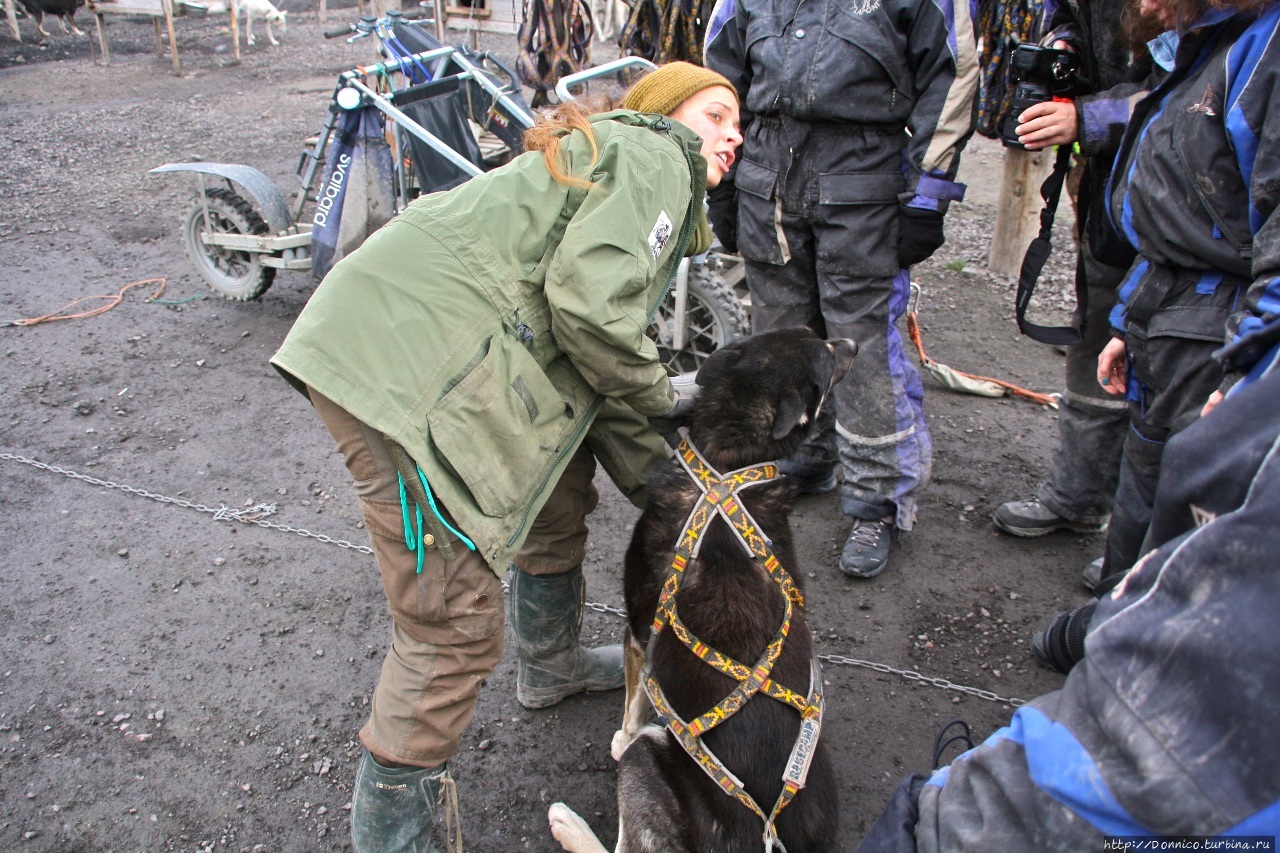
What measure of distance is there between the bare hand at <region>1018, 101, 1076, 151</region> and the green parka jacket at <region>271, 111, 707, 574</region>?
4.72 ft

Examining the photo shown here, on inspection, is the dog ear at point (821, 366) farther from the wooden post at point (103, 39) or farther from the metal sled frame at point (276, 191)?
the wooden post at point (103, 39)

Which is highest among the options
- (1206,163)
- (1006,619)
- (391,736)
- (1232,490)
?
(1206,163)

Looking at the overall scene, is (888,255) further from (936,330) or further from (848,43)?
(936,330)

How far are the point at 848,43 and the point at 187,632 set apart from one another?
10.8 feet

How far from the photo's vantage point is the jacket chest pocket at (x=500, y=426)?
6.01ft

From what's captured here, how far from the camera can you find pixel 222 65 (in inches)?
567

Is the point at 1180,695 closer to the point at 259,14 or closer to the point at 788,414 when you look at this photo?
the point at 788,414

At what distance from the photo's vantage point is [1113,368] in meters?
2.75

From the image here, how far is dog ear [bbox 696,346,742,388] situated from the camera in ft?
8.31

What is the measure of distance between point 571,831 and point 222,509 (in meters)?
2.39

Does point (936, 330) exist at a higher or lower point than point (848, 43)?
lower

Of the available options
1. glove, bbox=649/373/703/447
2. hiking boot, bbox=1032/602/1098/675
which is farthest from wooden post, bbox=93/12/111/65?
hiking boot, bbox=1032/602/1098/675

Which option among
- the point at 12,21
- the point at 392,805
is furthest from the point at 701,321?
the point at 12,21

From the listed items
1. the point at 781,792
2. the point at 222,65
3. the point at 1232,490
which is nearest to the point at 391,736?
the point at 781,792
